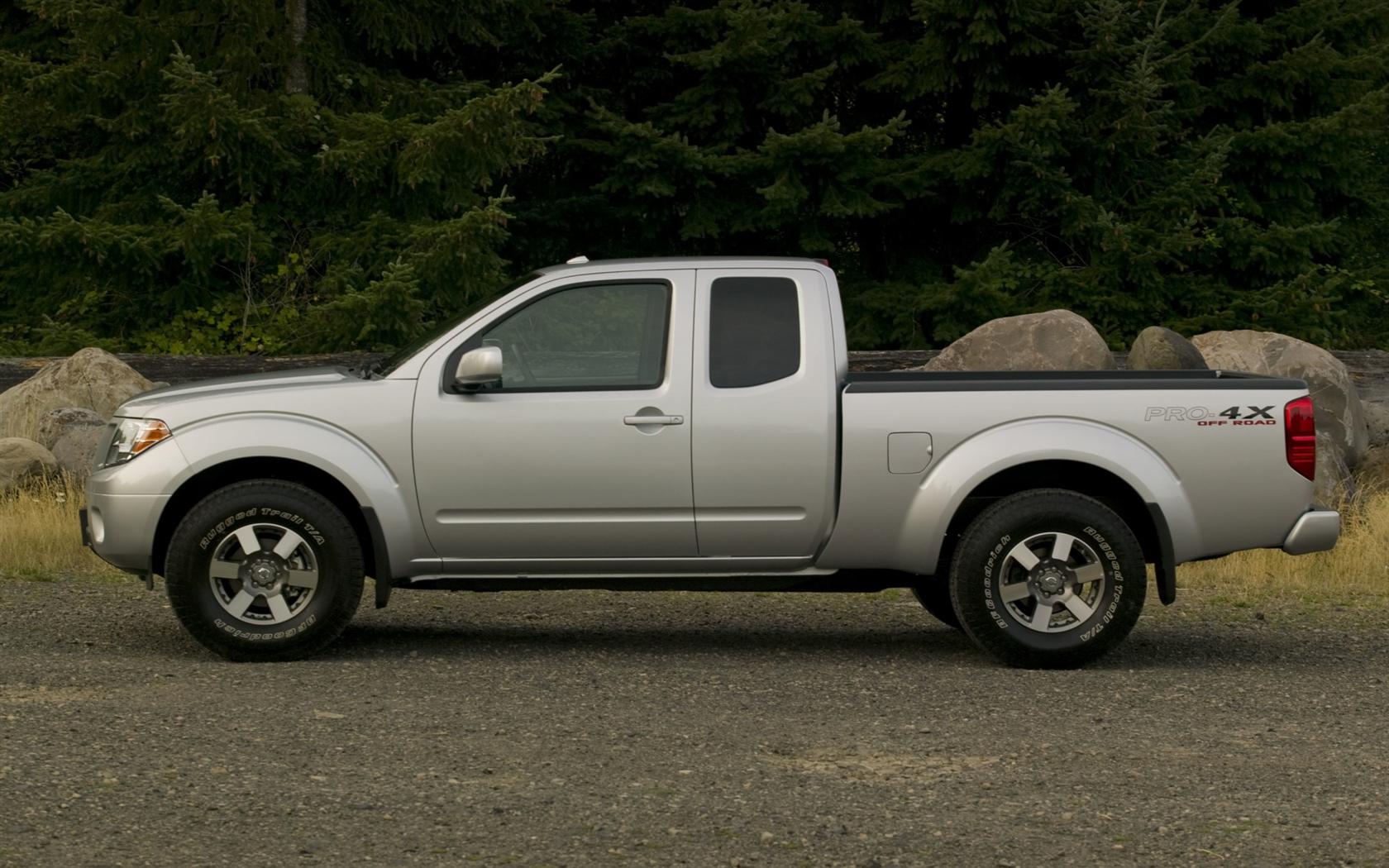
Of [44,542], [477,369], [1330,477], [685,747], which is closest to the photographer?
[685,747]

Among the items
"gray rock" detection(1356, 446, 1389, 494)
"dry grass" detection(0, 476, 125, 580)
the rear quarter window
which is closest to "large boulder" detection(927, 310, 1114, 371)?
"gray rock" detection(1356, 446, 1389, 494)

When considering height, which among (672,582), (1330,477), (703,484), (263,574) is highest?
(703,484)

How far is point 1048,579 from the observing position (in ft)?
26.2

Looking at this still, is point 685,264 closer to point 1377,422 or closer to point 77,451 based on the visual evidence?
point 77,451

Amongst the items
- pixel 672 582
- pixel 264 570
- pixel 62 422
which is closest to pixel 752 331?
pixel 672 582

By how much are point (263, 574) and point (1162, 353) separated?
869 cm

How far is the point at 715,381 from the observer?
8070 mm

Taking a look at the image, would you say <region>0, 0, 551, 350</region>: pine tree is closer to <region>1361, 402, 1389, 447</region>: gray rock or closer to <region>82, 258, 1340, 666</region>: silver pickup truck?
<region>1361, 402, 1389, 447</region>: gray rock

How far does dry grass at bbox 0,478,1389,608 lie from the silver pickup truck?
9.22 feet

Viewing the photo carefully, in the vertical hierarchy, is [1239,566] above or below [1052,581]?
below

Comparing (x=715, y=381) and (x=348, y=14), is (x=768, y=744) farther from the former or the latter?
(x=348, y=14)

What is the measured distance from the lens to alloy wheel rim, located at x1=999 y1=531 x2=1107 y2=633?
7922mm

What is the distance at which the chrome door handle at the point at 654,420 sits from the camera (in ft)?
26.2

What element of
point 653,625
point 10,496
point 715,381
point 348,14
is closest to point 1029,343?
point 653,625
